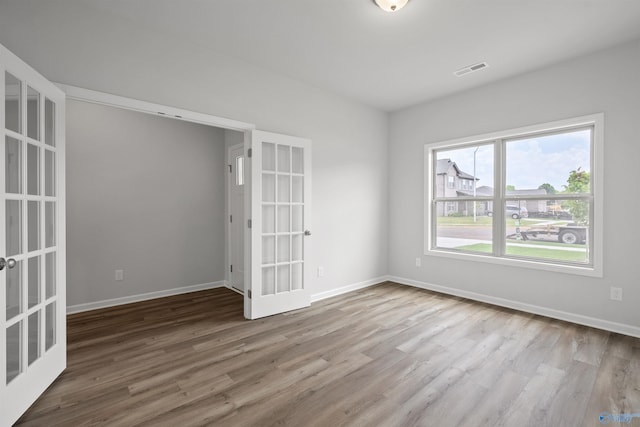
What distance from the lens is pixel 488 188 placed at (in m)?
4.06

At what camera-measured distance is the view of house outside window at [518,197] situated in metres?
3.34

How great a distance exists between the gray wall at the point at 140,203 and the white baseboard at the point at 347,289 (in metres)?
1.76

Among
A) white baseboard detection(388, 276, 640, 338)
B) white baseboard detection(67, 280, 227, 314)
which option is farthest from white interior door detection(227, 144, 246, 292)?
white baseboard detection(388, 276, 640, 338)

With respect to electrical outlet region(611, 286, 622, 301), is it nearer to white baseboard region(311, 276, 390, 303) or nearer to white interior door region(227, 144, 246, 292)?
white baseboard region(311, 276, 390, 303)

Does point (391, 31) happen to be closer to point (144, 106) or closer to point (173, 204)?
point (144, 106)

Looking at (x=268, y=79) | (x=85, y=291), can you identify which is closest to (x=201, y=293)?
(x=85, y=291)

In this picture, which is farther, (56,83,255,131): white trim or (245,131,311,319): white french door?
(245,131,311,319): white french door

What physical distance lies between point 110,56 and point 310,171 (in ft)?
7.25

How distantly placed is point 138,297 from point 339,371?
121 inches

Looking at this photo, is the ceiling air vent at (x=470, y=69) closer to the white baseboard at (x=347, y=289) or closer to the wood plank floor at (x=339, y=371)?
the wood plank floor at (x=339, y=371)

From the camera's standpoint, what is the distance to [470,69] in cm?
347

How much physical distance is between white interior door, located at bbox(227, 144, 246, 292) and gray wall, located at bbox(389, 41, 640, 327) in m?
2.56

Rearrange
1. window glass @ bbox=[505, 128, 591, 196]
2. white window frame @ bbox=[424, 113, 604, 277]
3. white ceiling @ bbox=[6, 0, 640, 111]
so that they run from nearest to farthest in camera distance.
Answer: white ceiling @ bbox=[6, 0, 640, 111], white window frame @ bbox=[424, 113, 604, 277], window glass @ bbox=[505, 128, 591, 196]

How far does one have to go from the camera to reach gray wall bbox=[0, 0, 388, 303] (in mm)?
2307
